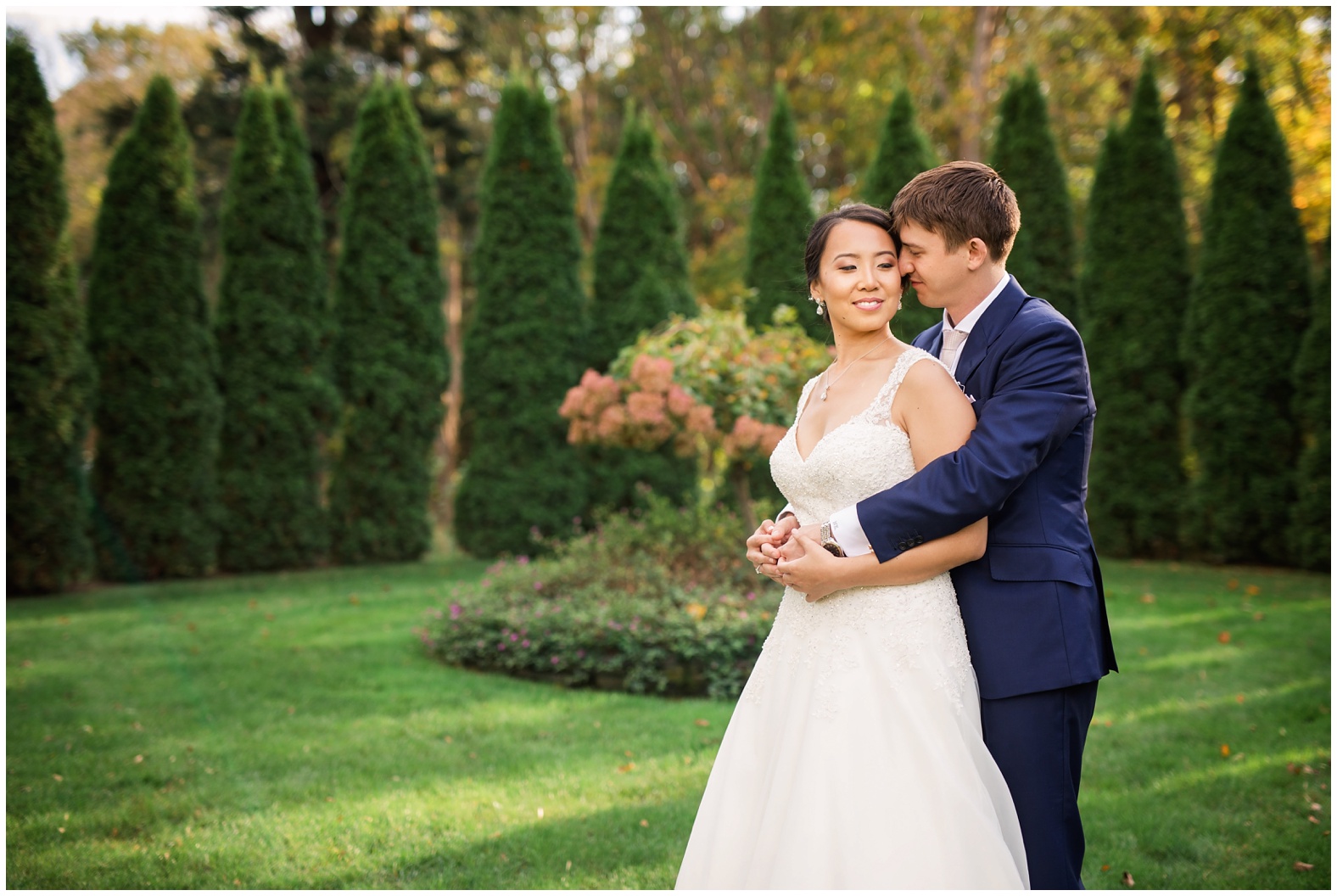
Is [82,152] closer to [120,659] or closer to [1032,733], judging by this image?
[120,659]

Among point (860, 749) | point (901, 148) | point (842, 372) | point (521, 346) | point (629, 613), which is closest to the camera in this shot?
point (860, 749)

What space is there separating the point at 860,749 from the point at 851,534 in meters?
0.47

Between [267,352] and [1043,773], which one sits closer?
[1043,773]

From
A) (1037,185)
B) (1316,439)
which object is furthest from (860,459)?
(1037,185)

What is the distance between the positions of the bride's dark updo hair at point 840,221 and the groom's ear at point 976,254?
16 cm

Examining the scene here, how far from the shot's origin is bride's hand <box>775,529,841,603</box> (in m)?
1.99

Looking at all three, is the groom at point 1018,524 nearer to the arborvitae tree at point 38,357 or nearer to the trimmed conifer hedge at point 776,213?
the arborvitae tree at point 38,357

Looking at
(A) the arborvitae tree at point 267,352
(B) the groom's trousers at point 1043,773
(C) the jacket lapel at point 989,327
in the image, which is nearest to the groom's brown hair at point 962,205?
(C) the jacket lapel at point 989,327

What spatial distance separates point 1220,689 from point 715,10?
17.3m

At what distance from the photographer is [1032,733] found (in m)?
1.98

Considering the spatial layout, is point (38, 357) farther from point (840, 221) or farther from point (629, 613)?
point (840, 221)

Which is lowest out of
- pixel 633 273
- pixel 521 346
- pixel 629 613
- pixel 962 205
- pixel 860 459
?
pixel 629 613

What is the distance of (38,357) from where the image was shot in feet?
26.3

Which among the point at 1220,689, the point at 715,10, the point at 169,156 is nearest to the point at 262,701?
the point at 1220,689
